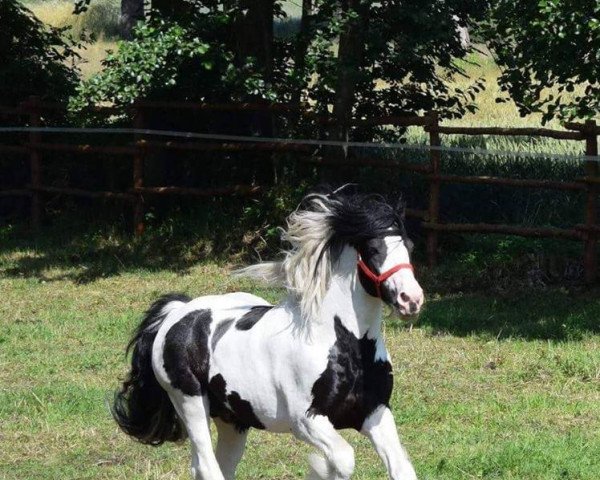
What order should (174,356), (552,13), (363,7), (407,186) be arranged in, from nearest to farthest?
(174,356) → (552,13) → (363,7) → (407,186)

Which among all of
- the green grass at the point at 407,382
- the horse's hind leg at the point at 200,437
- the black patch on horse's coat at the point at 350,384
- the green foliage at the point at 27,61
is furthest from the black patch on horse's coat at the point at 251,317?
the green foliage at the point at 27,61

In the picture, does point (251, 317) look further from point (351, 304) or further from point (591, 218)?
point (591, 218)

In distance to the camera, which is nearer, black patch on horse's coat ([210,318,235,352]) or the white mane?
the white mane

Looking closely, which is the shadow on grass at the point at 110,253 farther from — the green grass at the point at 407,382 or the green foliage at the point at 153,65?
the green foliage at the point at 153,65

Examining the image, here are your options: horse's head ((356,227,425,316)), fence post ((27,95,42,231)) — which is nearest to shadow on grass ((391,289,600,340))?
horse's head ((356,227,425,316))

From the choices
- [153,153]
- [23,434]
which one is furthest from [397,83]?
[23,434]

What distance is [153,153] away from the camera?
50.7 ft

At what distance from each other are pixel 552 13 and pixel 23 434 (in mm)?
6011

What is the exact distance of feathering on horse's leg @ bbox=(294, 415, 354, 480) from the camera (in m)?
5.06

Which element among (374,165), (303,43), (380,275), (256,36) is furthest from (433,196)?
(380,275)

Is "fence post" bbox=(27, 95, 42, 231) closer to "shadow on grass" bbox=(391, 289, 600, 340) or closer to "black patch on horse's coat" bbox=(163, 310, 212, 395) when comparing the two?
"shadow on grass" bbox=(391, 289, 600, 340)

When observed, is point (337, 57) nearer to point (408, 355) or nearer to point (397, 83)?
point (397, 83)

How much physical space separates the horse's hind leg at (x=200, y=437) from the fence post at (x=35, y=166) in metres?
11.2

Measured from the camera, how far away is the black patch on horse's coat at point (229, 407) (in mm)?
5484
